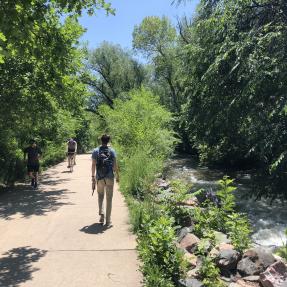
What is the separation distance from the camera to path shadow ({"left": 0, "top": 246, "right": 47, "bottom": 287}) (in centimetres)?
649

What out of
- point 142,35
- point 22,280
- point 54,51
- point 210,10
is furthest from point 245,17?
point 142,35

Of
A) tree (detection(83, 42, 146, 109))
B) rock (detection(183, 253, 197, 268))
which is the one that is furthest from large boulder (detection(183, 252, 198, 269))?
tree (detection(83, 42, 146, 109))

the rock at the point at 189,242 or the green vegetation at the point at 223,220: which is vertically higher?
the green vegetation at the point at 223,220

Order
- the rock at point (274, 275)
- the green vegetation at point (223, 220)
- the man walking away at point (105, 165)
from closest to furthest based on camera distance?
the rock at point (274, 275), the green vegetation at point (223, 220), the man walking away at point (105, 165)

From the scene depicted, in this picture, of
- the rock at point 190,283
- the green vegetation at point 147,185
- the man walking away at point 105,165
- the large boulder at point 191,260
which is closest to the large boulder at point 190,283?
the rock at point 190,283

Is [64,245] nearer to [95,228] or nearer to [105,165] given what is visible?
[95,228]

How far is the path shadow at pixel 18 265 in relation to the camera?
21.3 ft

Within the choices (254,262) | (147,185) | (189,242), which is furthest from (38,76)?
(254,262)

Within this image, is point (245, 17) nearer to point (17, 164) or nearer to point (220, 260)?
point (17, 164)

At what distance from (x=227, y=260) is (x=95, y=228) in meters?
3.48

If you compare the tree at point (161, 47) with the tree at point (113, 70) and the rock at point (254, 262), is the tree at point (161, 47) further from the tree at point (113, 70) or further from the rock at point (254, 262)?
the rock at point (254, 262)

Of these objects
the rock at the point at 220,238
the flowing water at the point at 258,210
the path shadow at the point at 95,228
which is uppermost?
the rock at the point at 220,238

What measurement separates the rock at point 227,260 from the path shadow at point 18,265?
2738 millimetres

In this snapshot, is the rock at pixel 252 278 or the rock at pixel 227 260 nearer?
the rock at pixel 252 278
